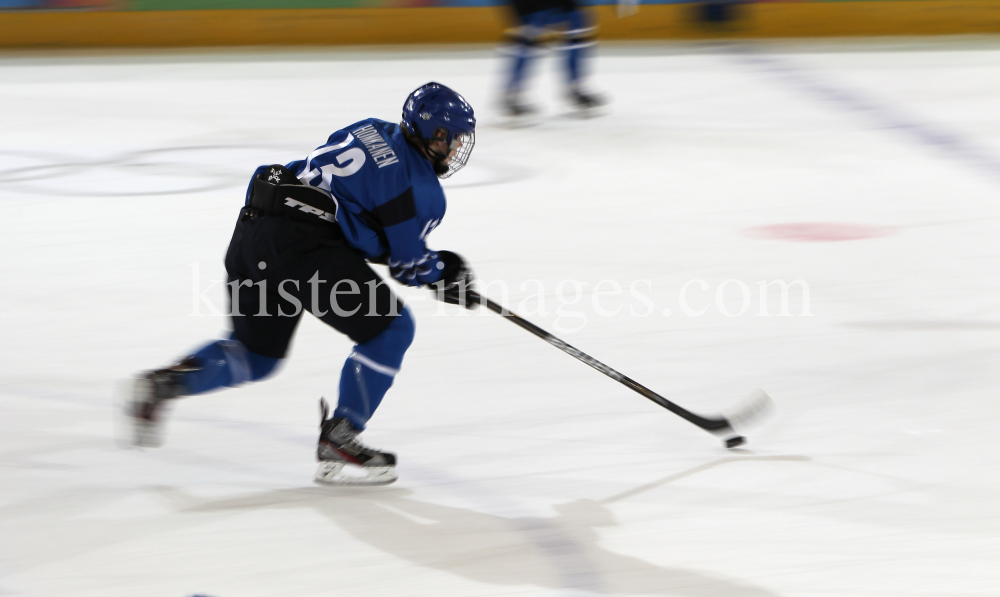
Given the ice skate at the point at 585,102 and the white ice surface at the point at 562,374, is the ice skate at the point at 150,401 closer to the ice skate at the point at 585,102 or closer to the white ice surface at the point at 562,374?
the white ice surface at the point at 562,374

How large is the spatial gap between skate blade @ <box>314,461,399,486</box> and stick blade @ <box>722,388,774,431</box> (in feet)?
3.05

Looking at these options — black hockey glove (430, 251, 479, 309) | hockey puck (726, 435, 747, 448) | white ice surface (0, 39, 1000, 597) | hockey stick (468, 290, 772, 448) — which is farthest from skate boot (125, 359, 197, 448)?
hockey puck (726, 435, 747, 448)

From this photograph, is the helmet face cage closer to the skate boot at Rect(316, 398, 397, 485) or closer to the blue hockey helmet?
the blue hockey helmet

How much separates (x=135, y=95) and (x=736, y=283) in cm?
503

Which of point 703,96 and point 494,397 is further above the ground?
point 703,96

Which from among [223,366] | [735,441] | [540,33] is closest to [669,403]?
[735,441]

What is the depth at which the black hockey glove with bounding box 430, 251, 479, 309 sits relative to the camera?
9.12ft

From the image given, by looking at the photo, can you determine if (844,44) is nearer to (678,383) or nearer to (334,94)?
(334,94)

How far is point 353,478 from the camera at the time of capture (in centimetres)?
278

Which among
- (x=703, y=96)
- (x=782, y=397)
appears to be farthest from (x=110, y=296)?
(x=703, y=96)

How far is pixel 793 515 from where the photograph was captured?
8.46 feet

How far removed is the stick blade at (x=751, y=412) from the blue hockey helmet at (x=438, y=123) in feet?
3.41

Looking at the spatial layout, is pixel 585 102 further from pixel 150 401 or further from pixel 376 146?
pixel 150 401

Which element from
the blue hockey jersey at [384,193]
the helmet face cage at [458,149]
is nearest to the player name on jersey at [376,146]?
the blue hockey jersey at [384,193]
